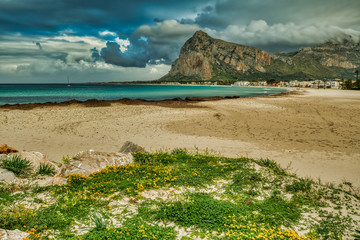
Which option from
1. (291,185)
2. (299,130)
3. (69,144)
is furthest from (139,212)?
(299,130)

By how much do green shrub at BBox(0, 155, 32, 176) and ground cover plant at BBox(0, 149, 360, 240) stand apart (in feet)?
4.36

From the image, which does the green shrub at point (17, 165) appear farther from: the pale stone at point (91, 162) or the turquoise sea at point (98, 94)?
the turquoise sea at point (98, 94)

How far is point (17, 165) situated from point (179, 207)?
6.89 m

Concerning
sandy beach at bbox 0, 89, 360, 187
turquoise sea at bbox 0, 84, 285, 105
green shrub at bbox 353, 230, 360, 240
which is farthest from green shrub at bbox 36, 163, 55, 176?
turquoise sea at bbox 0, 84, 285, 105

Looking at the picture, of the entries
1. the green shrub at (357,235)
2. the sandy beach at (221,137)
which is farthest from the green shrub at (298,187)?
the sandy beach at (221,137)

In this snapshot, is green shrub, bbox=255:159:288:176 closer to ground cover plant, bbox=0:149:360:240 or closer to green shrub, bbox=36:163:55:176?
ground cover plant, bbox=0:149:360:240

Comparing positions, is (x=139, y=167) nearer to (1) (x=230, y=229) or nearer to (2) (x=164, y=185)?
(2) (x=164, y=185)

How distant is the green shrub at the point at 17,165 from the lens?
8030 millimetres

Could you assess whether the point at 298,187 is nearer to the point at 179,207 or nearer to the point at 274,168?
the point at 274,168

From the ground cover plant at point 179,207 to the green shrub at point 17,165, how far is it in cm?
133

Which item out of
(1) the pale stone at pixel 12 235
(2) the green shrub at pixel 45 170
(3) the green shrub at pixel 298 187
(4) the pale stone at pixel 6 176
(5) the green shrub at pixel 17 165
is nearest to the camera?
(1) the pale stone at pixel 12 235

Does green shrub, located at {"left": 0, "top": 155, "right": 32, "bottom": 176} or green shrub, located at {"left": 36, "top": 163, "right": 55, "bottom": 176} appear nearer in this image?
green shrub, located at {"left": 0, "top": 155, "right": 32, "bottom": 176}

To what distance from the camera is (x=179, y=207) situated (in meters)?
5.74

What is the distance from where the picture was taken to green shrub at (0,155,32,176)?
316 inches
